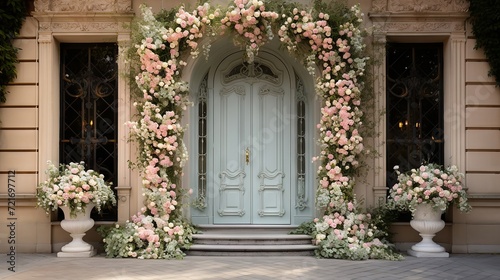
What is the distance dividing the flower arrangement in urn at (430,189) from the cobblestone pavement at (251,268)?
0.85 m

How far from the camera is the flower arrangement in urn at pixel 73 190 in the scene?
10133mm

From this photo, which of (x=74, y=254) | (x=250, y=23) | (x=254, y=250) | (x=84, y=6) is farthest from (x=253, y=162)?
(x=84, y=6)

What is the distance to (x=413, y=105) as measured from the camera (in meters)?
11.3

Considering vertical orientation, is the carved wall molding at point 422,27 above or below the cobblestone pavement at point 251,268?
above

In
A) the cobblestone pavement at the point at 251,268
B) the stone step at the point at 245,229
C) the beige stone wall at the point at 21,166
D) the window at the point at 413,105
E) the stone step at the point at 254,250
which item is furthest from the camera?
the window at the point at 413,105

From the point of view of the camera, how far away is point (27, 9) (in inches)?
436

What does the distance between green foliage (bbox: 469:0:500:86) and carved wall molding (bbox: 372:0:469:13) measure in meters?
0.20

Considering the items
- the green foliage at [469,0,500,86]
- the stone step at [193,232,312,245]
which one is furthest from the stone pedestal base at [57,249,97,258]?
the green foliage at [469,0,500,86]

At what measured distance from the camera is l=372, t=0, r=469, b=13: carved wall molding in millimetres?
10938

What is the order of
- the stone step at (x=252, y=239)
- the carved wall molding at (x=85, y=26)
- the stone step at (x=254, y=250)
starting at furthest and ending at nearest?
the carved wall molding at (x=85, y=26) < the stone step at (x=252, y=239) < the stone step at (x=254, y=250)

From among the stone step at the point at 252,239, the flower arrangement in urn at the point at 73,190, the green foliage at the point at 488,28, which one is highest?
the green foliage at the point at 488,28

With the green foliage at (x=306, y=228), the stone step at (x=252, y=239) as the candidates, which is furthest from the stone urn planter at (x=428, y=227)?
the stone step at (x=252, y=239)

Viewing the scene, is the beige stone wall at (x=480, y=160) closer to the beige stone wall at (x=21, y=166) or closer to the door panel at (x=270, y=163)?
the door panel at (x=270, y=163)

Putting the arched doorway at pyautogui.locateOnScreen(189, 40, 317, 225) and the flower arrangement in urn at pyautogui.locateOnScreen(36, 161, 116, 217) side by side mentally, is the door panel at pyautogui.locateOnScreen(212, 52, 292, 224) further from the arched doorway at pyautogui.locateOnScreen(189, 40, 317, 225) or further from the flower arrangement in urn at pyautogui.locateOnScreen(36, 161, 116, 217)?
the flower arrangement in urn at pyautogui.locateOnScreen(36, 161, 116, 217)
